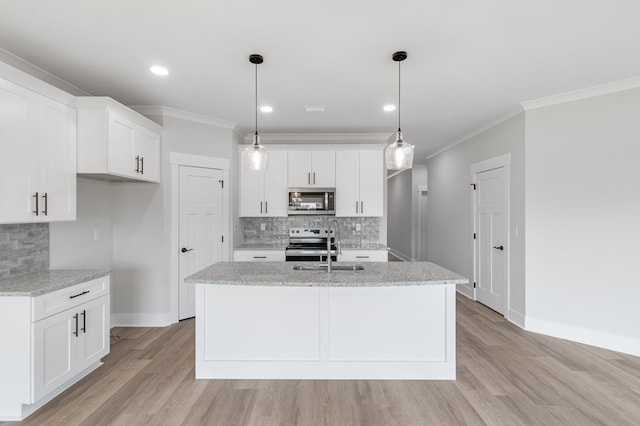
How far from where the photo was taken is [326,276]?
8.17 feet

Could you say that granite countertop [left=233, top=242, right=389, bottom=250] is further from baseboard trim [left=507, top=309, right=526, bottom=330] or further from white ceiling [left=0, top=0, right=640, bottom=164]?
white ceiling [left=0, top=0, right=640, bottom=164]

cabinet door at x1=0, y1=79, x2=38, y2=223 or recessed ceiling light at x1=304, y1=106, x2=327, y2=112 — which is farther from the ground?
recessed ceiling light at x1=304, y1=106, x2=327, y2=112

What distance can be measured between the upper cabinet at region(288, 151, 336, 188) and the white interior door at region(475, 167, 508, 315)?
7.23 ft

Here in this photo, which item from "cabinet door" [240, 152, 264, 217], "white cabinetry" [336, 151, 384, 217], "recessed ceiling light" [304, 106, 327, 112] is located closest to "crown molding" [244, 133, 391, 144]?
"white cabinetry" [336, 151, 384, 217]

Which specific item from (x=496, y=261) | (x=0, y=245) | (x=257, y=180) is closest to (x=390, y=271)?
(x=496, y=261)

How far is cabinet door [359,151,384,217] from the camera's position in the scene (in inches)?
187

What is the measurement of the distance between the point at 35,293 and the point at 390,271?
2575 mm

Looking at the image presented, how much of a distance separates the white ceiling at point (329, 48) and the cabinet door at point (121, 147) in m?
0.40

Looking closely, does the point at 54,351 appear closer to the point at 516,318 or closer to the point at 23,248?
the point at 23,248

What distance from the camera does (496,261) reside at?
4281 millimetres

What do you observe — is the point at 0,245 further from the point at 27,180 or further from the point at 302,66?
the point at 302,66

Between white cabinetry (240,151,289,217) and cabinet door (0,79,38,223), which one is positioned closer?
cabinet door (0,79,38,223)

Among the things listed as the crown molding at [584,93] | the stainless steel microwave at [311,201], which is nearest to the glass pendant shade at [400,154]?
the crown molding at [584,93]

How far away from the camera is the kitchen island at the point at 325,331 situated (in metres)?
2.57
